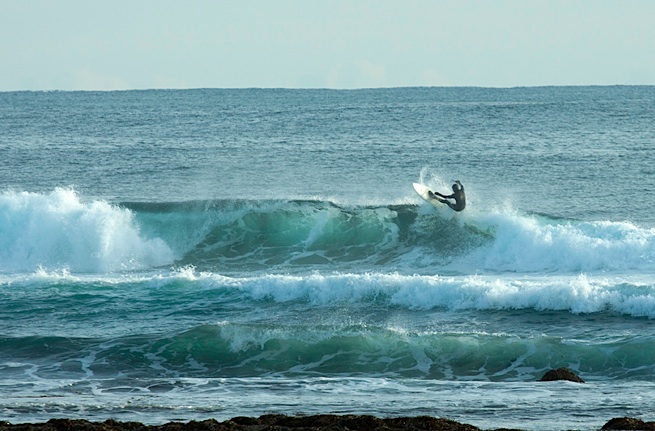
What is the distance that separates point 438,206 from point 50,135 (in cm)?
3356

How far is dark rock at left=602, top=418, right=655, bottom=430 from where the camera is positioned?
10453 millimetres

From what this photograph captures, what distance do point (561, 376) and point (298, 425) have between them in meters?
4.71

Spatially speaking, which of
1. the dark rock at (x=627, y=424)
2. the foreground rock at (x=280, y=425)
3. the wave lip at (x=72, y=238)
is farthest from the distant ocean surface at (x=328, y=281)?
the foreground rock at (x=280, y=425)

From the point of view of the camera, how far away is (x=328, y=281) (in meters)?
20.8

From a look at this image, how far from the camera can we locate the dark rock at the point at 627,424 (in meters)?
10.5

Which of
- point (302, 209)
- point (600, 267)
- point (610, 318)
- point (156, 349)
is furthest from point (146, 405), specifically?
point (302, 209)

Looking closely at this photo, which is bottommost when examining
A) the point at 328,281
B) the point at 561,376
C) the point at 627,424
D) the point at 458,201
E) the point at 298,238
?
the point at 627,424

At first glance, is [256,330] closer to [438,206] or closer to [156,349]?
[156,349]

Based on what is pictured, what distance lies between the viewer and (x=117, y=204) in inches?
1171

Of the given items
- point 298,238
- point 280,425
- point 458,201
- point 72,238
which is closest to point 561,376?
point 280,425

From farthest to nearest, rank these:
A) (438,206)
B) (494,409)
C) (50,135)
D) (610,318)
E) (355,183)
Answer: (50,135)
(355,183)
(438,206)
(610,318)
(494,409)

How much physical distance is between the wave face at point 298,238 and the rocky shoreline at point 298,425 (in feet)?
41.9

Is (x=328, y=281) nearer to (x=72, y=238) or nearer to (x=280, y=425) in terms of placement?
(x=72, y=238)

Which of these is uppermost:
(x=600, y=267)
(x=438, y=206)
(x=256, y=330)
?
(x=438, y=206)
